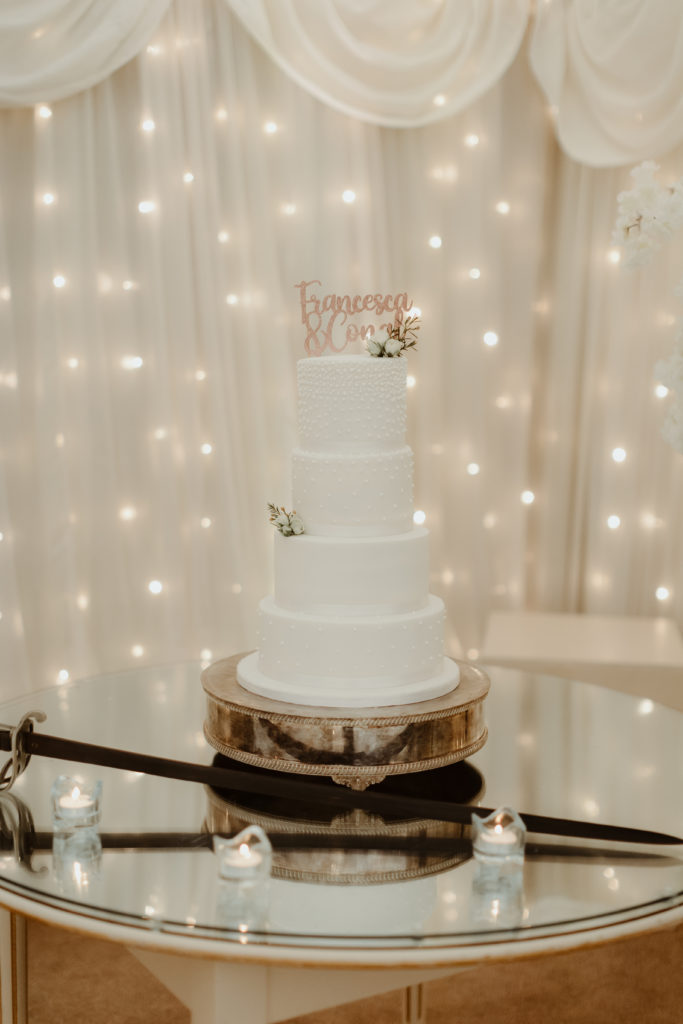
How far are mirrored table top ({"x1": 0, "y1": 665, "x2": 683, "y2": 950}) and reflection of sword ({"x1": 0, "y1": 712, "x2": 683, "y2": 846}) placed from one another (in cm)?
2

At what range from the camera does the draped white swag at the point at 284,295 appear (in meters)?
3.39

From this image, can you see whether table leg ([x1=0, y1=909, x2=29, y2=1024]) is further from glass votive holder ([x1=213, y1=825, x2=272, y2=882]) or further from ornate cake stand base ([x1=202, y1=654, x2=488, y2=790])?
glass votive holder ([x1=213, y1=825, x2=272, y2=882])

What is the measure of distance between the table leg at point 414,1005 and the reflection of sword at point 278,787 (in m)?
0.79

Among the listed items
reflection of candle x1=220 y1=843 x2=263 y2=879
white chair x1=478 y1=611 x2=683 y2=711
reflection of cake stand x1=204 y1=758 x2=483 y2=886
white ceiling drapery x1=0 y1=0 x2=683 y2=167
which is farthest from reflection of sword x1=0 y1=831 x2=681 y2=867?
white ceiling drapery x1=0 y1=0 x2=683 y2=167

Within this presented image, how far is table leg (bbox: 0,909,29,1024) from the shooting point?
2031 millimetres

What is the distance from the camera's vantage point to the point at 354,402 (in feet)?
6.70

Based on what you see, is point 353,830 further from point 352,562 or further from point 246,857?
point 352,562

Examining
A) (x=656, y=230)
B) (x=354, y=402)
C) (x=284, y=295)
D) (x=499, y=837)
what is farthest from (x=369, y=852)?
(x=284, y=295)

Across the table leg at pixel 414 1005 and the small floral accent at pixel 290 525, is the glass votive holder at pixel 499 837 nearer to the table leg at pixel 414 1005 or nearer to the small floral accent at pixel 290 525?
the small floral accent at pixel 290 525

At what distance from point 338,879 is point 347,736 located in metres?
0.34

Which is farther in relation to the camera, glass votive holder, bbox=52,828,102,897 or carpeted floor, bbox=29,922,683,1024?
carpeted floor, bbox=29,922,683,1024

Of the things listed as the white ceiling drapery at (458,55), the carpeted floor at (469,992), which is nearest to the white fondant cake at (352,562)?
the carpeted floor at (469,992)

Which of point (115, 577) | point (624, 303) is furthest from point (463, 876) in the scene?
point (624, 303)

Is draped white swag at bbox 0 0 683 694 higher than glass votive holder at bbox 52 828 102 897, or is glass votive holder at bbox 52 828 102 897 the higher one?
draped white swag at bbox 0 0 683 694
